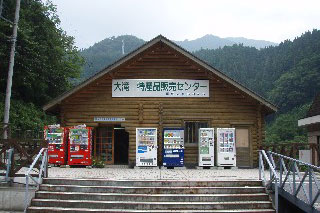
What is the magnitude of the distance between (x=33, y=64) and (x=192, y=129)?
48.8 feet

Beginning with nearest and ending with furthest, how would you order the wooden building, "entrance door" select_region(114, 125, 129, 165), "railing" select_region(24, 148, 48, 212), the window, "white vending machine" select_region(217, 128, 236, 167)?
1. "railing" select_region(24, 148, 48, 212)
2. "white vending machine" select_region(217, 128, 236, 167)
3. the wooden building
4. the window
5. "entrance door" select_region(114, 125, 129, 165)

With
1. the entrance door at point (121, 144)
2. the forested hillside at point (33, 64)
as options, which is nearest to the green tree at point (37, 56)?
the forested hillside at point (33, 64)

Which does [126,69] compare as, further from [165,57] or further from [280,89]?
[280,89]

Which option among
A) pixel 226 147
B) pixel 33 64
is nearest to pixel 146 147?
pixel 226 147

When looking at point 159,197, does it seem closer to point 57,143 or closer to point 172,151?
point 172,151

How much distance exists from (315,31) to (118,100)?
48.3 metres

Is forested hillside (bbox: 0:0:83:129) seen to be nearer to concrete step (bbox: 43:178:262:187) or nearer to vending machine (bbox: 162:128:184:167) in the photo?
vending machine (bbox: 162:128:184:167)

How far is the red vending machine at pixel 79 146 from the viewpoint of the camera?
53.6 feet

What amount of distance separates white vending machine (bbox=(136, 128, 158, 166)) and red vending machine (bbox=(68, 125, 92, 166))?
207 centimetres

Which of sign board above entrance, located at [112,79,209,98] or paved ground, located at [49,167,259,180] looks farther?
sign board above entrance, located at [112,79,209,98]

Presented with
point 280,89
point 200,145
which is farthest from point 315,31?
point 200,145

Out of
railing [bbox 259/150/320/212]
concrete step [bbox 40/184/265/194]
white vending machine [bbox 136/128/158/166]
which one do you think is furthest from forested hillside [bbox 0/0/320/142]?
railing [bbox 259/150/320/212]

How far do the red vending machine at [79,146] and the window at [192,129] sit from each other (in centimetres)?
428

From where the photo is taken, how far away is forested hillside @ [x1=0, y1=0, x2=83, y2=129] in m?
25.7
